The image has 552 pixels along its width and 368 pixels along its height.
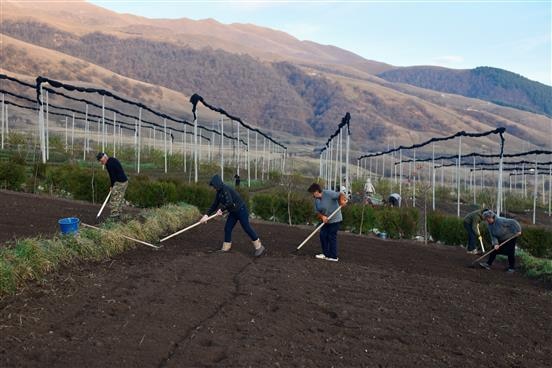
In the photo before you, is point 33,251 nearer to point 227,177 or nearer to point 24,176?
point 24,176

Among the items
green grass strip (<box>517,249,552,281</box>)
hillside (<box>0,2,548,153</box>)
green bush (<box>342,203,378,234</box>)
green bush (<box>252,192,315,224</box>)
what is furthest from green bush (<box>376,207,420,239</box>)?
hillside (<box>0,2,548,153</box>)

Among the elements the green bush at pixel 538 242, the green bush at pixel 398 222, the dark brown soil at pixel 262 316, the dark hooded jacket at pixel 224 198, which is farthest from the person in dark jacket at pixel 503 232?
the dark hooded jacket at pixel 224 198

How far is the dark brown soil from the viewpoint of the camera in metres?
4.61

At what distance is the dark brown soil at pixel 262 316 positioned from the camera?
4.61 metres

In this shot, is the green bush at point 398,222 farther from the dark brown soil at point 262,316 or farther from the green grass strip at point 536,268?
the dark brown soil at point 262,316

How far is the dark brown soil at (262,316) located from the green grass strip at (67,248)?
0.68 ft

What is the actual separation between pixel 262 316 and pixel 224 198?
3642mm

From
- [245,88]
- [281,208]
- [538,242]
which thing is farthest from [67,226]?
[245,88]

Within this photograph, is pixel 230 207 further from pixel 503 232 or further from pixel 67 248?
pixel 503 232

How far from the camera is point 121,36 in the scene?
16438cm

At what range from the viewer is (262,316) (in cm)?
577

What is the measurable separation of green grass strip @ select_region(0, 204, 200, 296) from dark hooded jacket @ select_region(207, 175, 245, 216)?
4.93 ft

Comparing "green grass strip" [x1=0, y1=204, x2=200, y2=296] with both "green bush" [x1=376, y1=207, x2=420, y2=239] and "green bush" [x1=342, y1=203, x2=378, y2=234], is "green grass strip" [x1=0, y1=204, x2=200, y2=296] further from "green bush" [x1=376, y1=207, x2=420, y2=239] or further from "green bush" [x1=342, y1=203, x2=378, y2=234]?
"green bush" [x1=376, y1=207, x2=420, y2=239]

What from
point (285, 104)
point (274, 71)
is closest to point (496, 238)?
point (285, 104)
